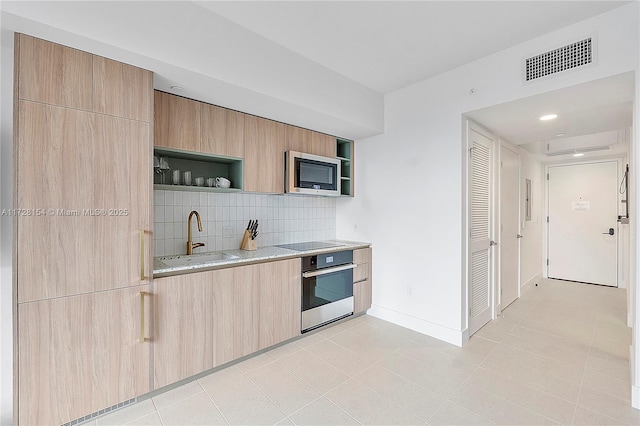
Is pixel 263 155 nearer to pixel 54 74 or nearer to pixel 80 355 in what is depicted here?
pixel 54 74

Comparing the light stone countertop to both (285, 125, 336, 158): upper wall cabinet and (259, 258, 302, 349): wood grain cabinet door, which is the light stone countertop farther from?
(285, 125, 336, 158): upper wall cabinet

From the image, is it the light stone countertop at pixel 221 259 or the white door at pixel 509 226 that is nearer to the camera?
the light stone countertop at pixel 221 259

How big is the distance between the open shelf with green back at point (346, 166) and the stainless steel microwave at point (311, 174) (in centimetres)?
27

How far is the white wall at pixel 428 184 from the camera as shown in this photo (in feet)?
7.55

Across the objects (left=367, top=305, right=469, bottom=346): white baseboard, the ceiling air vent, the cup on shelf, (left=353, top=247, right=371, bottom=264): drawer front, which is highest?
the ceiling air vent

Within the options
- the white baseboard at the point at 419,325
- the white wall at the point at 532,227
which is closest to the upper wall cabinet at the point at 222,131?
the white baseboard at the point at 419,325

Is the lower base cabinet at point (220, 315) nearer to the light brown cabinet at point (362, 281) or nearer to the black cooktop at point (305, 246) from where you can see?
the black cooktop at point (305, 246)

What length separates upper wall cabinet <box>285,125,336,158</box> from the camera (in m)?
2.91

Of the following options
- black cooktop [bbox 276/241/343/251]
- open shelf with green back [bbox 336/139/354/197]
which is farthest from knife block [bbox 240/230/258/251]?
open shelf with green back [bbox 336/139/354/197]

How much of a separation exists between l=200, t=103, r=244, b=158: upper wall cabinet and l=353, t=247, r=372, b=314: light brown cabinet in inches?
67.1

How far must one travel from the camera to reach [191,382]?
82.0 inches

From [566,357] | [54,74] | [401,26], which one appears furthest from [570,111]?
[54,74]

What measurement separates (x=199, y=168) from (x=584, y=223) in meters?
6.10

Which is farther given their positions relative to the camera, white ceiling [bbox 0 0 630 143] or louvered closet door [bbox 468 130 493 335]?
louvered closet door [bbox 468 130 493 335]
